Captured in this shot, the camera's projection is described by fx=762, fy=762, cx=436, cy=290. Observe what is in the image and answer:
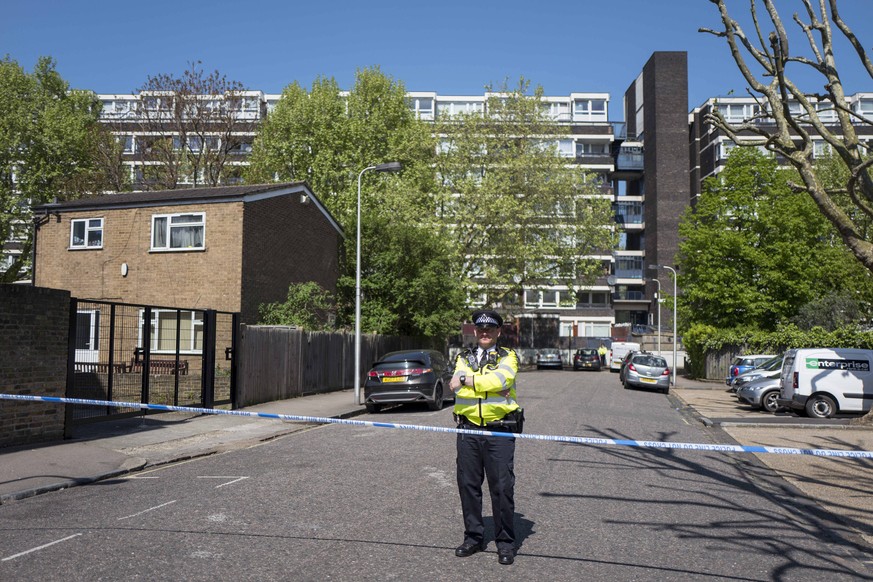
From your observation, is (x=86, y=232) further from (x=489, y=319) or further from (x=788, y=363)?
(x=489, y=319)

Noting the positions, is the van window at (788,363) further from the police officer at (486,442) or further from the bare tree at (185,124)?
the bare tree at (185,124)

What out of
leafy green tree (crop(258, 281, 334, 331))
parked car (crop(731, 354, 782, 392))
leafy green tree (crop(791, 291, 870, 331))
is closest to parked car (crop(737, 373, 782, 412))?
parked car (crop(731, 354, 782, 392))

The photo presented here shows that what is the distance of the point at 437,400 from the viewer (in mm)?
19000

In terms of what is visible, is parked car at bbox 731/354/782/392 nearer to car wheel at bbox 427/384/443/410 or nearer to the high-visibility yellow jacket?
car wheel at bbox 427/384/443/410

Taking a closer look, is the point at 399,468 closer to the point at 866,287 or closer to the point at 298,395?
the point at 298,395

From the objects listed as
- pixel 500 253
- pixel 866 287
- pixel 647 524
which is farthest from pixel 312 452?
pixel 866 287

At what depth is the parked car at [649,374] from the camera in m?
30.7

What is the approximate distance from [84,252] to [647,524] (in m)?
23.8

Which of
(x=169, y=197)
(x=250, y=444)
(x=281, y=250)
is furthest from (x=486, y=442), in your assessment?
(x=169, y=197)

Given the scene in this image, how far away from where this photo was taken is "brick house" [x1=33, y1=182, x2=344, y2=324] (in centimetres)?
2352

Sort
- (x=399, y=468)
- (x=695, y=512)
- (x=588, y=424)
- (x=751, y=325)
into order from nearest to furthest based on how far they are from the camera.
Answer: (x=695, y=512) → (x=399, y=468) → (x=588, y=424) → (x=751, y=325)

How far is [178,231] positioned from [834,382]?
19.2m

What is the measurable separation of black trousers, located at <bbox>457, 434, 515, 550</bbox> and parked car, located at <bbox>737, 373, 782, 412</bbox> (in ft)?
56.6

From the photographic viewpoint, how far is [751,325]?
38562 millimetres
